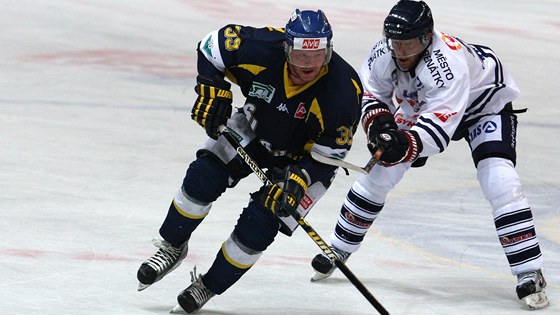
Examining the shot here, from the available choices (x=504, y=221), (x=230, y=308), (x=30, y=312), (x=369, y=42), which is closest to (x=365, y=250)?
(x=504, y=221)

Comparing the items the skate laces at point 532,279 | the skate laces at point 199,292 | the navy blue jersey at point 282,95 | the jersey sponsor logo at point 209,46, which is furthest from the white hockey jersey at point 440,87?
the skate laces at point 199,292

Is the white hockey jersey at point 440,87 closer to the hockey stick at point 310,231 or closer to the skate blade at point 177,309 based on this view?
the hockey stick at point 310,231

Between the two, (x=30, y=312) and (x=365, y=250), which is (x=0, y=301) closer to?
(x=30, y=312)

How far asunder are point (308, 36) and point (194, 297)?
1037 millimetres

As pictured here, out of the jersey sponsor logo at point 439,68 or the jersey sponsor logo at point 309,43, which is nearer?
the jersey sponsor logo at point 309,43

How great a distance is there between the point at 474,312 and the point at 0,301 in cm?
184

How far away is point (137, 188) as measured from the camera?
6203mm

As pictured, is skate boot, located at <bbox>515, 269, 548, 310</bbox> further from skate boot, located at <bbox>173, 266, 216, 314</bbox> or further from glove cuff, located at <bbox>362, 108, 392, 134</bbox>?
skate boot, located at <bbox>173, 266, 216, 314</bbox>

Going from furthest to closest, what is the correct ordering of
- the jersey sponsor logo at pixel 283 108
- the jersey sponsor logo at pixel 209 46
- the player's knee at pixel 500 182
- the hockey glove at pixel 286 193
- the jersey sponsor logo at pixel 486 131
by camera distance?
1. the jersey sponsor logo at pixel 486 131
2. the player's knee at pixel 500 182
3. the jersey sponsor logo at pixel 209 46
4. the jersey sponsor logo at pixel 283 108
5. the hockey glove at pixel 286 193

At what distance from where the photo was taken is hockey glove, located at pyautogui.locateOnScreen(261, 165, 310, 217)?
419 centimetres

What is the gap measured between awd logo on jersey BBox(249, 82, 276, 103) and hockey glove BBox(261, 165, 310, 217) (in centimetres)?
31

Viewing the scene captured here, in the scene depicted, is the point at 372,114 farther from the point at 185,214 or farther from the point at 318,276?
the point at 185,214

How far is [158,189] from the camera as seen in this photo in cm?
624

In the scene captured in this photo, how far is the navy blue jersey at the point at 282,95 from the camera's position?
171 inches
